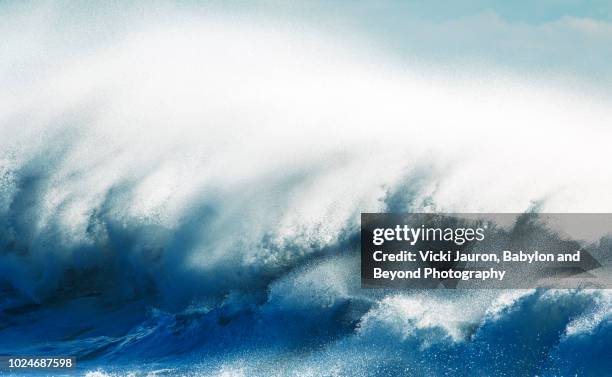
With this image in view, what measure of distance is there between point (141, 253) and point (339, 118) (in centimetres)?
392

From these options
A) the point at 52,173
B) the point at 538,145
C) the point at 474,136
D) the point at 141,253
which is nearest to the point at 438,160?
the point at 474,136

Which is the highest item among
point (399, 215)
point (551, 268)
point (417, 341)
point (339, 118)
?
point (339, 118)

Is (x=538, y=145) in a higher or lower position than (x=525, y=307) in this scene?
higher

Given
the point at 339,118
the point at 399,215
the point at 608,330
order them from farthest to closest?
the point at 339,118, the point at 399,215, the point at 608,330

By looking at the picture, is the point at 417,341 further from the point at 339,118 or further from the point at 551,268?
the point at 339,118

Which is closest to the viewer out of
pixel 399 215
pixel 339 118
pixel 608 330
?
pixel 608 330

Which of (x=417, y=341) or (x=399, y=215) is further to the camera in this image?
(x=399, y=215)

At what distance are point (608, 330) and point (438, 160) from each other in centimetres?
359

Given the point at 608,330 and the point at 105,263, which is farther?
the point at 105,263

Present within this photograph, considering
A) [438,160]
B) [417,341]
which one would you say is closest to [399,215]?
[438,160]

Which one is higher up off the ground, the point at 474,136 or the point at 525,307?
the point at 474,136

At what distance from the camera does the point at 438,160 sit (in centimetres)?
1288

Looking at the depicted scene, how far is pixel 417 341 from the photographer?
1159cm

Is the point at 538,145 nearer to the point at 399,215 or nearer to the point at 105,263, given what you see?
the point at 399,215
